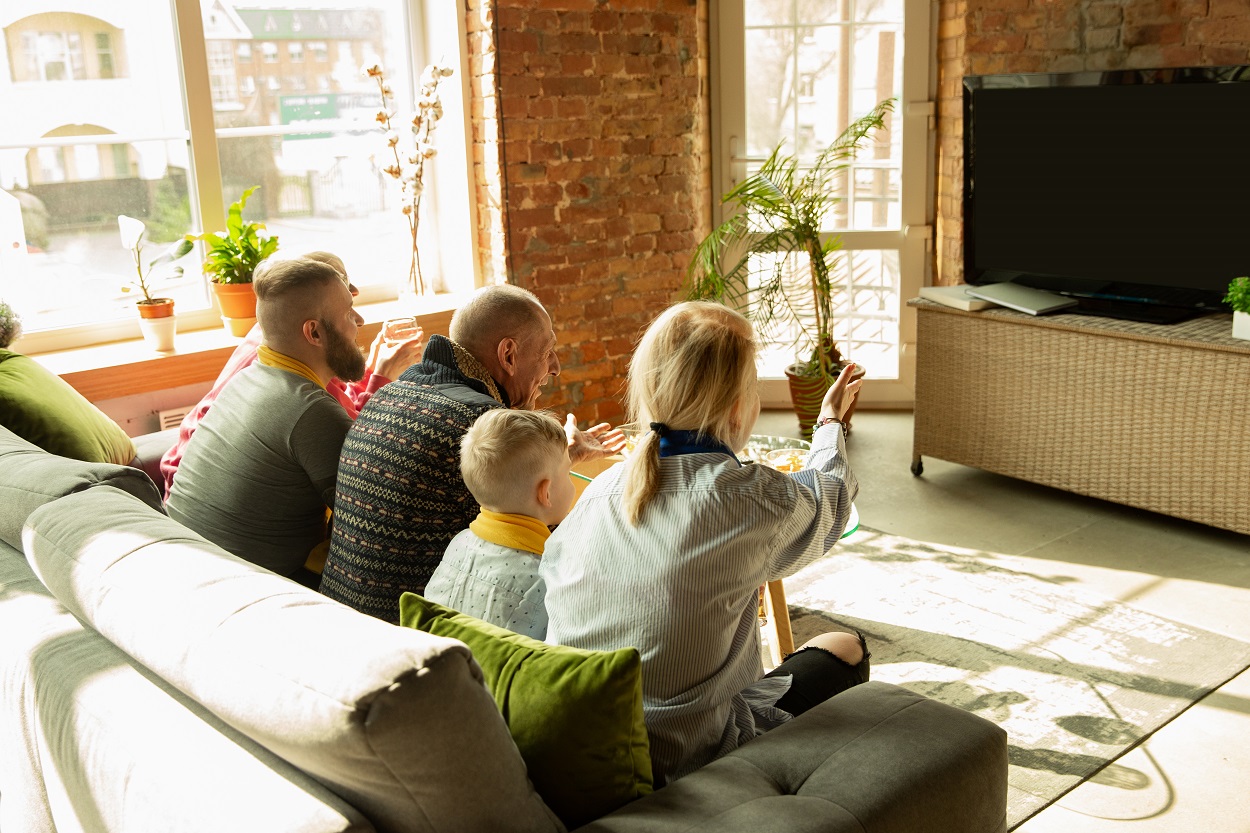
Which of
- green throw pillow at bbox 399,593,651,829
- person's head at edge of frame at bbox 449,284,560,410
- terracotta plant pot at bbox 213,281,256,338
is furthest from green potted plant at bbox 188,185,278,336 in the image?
green throw pillow at bbox 399,593,651,829

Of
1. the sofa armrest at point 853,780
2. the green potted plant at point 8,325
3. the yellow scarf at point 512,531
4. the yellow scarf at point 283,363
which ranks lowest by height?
the sofa armrest at point 853,780

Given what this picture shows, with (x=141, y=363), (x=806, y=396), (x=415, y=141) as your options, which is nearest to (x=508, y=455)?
(x=141, y=363)

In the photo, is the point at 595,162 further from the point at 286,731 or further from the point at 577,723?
the point at 286,731

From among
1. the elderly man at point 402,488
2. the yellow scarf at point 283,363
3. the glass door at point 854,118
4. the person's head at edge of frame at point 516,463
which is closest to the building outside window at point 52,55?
the yellow scarf at point 283,363

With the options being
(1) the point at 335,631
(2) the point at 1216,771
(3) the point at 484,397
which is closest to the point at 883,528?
(2) the point at 1216,771

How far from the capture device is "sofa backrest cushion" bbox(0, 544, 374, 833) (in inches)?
47.4

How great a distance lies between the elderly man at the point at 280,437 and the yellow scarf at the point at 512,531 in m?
0.66

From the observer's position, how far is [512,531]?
1.87 meters

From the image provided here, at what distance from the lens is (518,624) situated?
6.06 feet

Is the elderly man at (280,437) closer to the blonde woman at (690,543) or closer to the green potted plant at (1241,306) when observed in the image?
the blonde woman at (690,543)

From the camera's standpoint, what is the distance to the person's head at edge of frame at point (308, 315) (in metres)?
2.55

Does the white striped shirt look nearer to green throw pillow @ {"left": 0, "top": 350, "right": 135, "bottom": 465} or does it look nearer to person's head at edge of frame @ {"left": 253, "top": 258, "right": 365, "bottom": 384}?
person's head at edge of frame @ {"left": 253, "top": 258, "right": 365, "bottom": 384}

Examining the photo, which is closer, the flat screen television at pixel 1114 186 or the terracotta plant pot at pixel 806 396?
the flat screen television at pixel 1114 186

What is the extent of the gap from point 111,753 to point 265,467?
1114 mm
